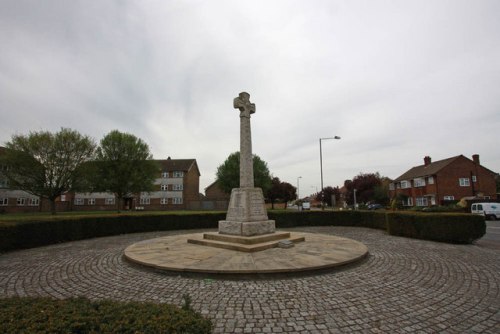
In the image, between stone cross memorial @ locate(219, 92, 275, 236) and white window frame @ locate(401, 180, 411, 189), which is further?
white window frame @ locate(401, 180, 411, 189)

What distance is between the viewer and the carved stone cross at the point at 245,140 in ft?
35.2

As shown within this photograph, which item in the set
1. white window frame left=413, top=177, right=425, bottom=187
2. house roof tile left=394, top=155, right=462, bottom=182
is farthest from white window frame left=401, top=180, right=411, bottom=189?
white window frame left=413, top=177, right=425, bottom=187

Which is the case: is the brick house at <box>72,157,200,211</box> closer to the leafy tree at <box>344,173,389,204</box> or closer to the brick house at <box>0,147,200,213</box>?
the brick house at <box>0,147,200,213</box>

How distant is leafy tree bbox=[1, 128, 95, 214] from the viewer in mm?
28109

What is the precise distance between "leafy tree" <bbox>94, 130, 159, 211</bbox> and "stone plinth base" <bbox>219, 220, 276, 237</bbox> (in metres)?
27.6

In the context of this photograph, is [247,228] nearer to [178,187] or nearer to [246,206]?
[246,206]

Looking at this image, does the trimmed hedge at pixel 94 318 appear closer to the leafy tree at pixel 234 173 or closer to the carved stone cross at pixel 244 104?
the carved stone cross at pixel 244 104

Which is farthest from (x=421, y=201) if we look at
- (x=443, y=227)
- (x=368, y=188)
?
(x=443, y=227)

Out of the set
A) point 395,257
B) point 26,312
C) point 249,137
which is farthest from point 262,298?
point 249,137

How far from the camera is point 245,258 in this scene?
7.65 meters

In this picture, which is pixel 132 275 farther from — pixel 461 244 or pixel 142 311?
pixel 461 244

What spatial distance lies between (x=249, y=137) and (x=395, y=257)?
24.0 ft

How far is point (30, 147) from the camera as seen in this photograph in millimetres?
28328

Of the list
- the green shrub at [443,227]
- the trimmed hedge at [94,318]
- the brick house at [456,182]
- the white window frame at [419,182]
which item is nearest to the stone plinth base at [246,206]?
the trimmed hedge at [94,318]
